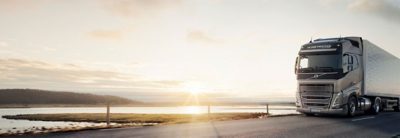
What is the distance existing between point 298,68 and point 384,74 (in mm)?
8784

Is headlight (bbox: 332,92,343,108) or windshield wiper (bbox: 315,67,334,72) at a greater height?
windshield wiper (bbox: 315,67,334,72)

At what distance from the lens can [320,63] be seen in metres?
23.0

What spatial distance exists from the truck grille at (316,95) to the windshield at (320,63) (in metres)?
0.85

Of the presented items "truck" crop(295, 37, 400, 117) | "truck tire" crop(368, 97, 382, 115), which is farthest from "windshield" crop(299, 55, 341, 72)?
"truck tire" crop(368, 97, 382, 115)

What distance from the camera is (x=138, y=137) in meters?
11.9

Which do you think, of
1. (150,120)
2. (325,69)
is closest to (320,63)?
(325,69)

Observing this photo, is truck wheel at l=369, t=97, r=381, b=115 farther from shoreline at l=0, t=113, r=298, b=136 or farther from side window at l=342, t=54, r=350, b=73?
shoreline at l=0, t=113, r=298, b=136

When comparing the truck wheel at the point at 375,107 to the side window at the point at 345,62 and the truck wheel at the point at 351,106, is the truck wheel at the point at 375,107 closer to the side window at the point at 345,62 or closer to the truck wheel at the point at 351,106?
the truck wheel at the point at 351,106

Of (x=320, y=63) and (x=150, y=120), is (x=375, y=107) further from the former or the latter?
(x=150, y=120)

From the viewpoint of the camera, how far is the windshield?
886 inches

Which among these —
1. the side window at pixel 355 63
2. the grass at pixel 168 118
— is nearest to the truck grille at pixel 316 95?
the side window at pixel 355 63

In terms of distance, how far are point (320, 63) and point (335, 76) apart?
110 cm

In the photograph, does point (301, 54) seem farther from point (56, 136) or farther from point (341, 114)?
point (56, 136)

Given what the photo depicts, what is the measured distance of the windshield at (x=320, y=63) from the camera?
73.8ft
